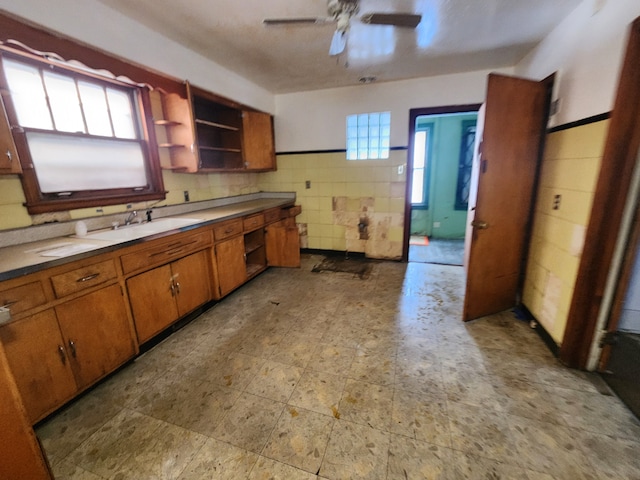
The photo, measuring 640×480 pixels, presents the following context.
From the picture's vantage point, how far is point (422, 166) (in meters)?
5.07

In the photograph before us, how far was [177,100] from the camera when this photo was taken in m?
2.49

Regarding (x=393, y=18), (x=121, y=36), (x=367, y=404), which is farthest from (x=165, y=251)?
(x=393, y=18)

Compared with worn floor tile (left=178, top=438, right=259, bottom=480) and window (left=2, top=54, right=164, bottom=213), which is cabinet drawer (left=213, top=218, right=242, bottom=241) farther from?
worn floor tile (left=178, top=438, right=259, bottom=480)

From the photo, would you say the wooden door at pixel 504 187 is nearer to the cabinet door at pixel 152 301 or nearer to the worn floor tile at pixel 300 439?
the worn floor tile at pixel 300 439

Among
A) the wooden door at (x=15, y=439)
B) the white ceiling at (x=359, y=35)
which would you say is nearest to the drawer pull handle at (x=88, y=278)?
the wooden door at (x=15, y=439)

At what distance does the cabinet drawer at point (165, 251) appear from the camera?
1.77 metres

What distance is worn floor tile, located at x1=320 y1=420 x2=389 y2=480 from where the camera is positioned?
1176 mm

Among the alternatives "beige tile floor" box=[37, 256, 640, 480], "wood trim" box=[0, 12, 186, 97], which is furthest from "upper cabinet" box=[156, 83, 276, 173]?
"beige tile floor" box=[37, 256, 640, 480]

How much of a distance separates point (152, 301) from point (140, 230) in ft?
1.87

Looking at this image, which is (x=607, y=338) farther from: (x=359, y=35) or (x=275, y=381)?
(x=359, y=35)

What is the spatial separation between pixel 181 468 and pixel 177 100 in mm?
2763

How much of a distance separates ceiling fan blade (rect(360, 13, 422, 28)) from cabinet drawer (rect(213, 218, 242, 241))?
6.52 ft

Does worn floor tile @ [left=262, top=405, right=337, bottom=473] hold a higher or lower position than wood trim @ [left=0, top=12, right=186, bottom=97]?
lower

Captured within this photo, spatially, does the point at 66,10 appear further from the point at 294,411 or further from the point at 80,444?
the point at 294,411
